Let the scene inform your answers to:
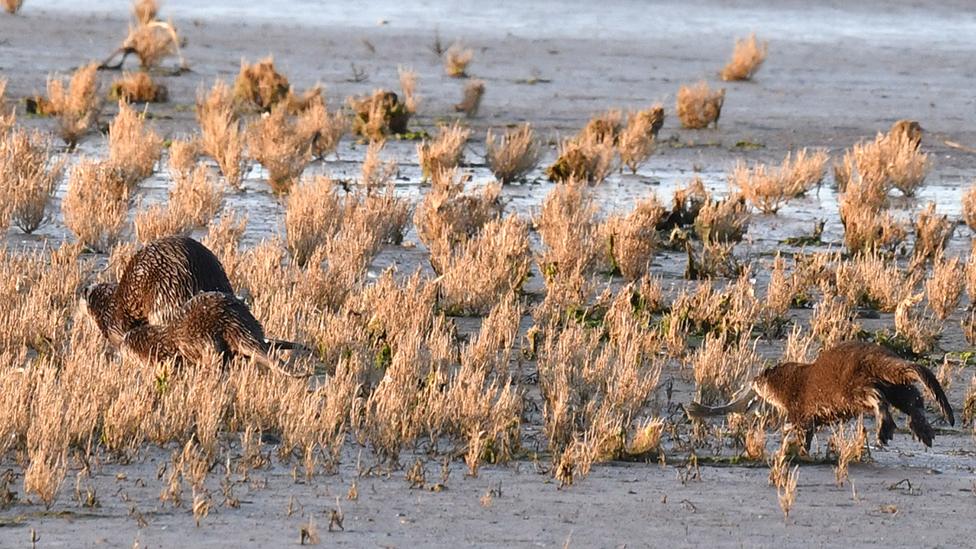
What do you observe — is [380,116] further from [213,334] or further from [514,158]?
[213,334]

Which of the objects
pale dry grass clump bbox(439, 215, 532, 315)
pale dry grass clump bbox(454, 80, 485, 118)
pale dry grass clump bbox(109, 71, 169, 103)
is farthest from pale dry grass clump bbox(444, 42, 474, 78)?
pale dry grass clump bbox(439, 215, 532, 315)

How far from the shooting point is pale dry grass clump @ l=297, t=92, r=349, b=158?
20.3 metres

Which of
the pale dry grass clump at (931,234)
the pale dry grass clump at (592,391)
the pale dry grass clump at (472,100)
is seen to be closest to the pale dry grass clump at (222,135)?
the pale dry grass clump at (472,100)

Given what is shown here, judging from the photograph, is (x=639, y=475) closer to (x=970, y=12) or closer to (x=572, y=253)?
(x=572, y=253)

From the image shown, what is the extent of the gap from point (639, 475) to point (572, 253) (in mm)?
5417

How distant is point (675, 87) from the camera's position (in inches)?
1134

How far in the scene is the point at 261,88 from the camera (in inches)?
971

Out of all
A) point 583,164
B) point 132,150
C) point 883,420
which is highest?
point 883,420

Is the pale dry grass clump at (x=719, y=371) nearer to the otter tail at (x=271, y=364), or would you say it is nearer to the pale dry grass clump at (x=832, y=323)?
the pale dry grass clump at (x=832, y=323)

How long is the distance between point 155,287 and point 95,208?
5387 millimetres

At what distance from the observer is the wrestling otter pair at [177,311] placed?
8.38m

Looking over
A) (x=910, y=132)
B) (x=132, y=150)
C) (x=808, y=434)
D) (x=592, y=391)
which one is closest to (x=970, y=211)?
(x=910, y=132)

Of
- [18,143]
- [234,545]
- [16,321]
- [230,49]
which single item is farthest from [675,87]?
[234,545]

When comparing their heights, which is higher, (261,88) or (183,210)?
(183,210)
